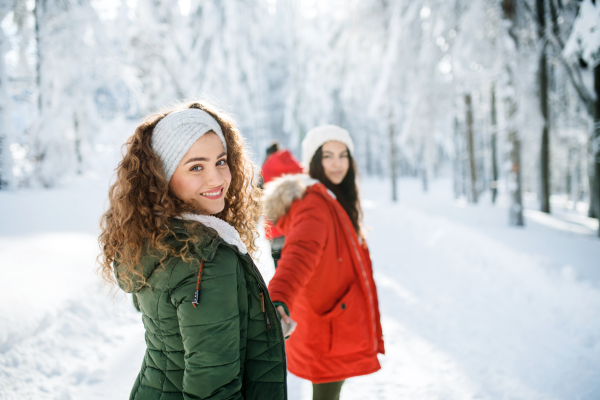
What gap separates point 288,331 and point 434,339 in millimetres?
2975

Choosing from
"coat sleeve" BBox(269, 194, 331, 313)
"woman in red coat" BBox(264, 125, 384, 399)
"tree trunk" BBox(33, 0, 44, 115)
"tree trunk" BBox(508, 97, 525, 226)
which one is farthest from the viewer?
"tree trunk" BBox(33, 0, 44, 115)

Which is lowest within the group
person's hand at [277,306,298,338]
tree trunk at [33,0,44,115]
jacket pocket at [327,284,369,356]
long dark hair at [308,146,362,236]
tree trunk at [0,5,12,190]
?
jacket pocket at [327,284,369,356]

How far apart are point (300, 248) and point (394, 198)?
15.2 metres

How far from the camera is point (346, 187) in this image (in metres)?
2.80

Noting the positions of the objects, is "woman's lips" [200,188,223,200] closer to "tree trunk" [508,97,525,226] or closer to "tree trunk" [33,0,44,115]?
"tree trunk" [508,97,525,226]

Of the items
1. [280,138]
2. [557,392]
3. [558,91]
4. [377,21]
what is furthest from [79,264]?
[280,138]

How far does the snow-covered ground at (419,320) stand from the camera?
9.64ft

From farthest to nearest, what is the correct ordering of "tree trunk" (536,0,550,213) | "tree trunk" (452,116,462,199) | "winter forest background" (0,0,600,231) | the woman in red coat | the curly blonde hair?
"tree trunk" (452,116,462,199) → "tree trunk" (536,0,550,213) → "winter forest background" (0,0,600,231) → the woman in red coat → the curly blonde hair

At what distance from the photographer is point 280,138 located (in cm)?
2694

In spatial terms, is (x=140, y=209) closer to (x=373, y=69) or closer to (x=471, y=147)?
(x=373, y=69)

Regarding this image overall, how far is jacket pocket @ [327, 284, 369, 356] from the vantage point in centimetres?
201

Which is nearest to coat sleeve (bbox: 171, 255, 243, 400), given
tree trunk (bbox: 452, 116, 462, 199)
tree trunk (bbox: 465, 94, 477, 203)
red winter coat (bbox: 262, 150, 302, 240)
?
red winter coat (bbox: 262, 150, 302, 240)

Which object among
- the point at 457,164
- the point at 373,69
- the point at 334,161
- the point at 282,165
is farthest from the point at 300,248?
the point at 457,164

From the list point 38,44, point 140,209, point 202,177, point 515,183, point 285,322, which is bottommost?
point 515,183
